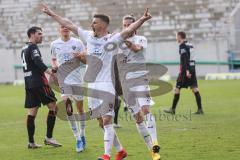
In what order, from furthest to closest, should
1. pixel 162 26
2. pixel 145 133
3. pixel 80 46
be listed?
1. pixel 162 26
2. pixel 80 46
3. pixel 145 133

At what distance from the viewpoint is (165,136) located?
12.2 m

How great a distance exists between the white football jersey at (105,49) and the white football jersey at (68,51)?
92.9 inches

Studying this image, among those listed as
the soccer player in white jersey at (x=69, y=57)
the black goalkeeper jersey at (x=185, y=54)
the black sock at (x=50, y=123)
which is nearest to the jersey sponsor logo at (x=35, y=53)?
the soccer player in white jersey at (x=69, y=57)

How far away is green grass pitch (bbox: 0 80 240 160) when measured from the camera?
1005cm

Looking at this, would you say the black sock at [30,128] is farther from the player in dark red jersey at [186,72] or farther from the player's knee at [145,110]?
the player in dark red jersey at [186,72]

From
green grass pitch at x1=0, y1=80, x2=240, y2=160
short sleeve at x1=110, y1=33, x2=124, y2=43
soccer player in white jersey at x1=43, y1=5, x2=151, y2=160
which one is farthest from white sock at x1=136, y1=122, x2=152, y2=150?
short sleeve at x1=110, y1=33, x2=124, y2=43

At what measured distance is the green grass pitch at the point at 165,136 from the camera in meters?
10.0

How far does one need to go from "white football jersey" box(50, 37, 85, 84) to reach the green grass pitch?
1339 mm

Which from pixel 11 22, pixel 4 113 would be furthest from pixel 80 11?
pixel 4 113

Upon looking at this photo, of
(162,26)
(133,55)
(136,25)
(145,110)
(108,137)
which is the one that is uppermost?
(162,26)

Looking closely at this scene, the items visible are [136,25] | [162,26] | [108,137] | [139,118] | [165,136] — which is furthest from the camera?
[162,26]

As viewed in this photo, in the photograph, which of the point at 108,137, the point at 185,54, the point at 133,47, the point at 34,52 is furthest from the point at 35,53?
the point at 185,54

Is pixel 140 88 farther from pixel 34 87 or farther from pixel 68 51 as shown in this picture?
pixel 34 87

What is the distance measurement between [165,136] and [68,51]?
277 centimetres
